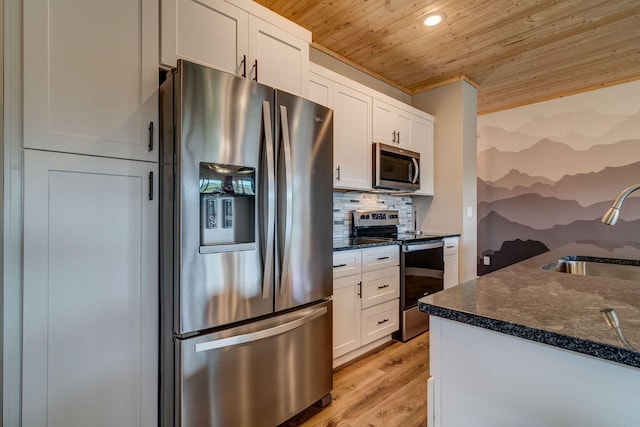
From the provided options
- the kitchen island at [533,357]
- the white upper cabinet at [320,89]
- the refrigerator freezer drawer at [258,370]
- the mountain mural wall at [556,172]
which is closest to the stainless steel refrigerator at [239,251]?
the refrigerator freezer drawer at [258,370]

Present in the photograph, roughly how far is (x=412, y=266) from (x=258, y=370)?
176 centimetres

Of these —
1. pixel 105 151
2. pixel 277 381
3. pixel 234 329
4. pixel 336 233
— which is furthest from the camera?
pixel 336 233

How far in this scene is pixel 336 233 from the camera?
292cm

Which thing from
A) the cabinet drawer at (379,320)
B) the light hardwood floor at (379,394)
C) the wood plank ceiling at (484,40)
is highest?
the wood plank ceiling at (484,40)

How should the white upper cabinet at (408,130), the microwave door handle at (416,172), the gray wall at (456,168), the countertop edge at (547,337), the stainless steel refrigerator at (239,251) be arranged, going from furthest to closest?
the gray wall at (456,168), the microwave door handle at (416,172), the white upper cabinet at (408,130), the stainless steel refrigerator at (239,251), the countertop edge at (547,337)

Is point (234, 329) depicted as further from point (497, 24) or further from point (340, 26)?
point (497, 24)

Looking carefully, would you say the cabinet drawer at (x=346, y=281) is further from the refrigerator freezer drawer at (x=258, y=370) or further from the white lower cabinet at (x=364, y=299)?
the refrigerator freezer drawer at (x=258, y=370)

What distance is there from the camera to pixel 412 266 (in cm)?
Answer: 279

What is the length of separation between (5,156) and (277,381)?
4.84ft

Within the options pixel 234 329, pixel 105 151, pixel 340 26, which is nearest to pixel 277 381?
pixel 234 329

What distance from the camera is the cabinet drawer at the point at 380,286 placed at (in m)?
2.41

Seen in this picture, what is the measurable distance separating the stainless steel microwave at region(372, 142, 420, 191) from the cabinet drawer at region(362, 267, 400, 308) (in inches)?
33.1

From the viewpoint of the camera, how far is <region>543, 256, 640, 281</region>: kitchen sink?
1.52 m

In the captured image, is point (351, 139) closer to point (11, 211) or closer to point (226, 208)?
point (226, 208)
